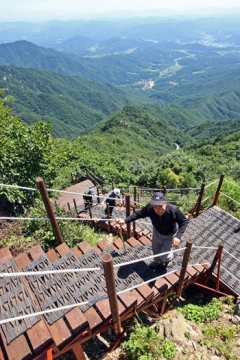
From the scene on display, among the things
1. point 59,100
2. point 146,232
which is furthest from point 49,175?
point 59,100

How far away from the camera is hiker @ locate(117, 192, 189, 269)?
12.6ft

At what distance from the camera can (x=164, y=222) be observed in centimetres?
412

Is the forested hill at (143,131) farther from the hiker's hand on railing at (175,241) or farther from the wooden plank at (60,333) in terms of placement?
the wooden plank at (60,333)

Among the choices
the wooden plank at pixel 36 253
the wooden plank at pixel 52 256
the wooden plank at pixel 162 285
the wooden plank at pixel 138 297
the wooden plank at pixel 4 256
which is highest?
the wooden plank at pixel 4 256

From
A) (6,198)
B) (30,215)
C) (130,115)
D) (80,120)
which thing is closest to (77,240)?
(30,215)

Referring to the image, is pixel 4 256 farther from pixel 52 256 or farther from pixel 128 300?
pixel 128 300

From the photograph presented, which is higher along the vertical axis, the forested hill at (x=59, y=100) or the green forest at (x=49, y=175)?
the green forest at (x=49, y=175)

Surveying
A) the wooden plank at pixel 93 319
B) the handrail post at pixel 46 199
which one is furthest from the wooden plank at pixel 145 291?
the handrail post at pixel 46 199

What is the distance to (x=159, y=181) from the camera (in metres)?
18.9

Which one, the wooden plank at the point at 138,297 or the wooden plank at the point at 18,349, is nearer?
the wooden plank at the point at 18,349

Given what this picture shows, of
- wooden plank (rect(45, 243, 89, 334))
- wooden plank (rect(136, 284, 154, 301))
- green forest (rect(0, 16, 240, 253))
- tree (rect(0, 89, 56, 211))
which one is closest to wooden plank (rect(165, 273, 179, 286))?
wooden plank (rect(136, 284, 154, 301))

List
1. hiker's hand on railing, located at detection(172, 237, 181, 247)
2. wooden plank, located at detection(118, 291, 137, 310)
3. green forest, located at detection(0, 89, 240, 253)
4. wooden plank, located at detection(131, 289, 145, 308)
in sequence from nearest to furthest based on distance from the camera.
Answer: wooden plank, located at detection(118, 291, 137, 310) → wooden plank, located at detection(131, 289, 145, 308) → hiker's hand on railing, located at detection(172, 237, 181, 247) → green forest, located at detection(0, 89, 240, 253)

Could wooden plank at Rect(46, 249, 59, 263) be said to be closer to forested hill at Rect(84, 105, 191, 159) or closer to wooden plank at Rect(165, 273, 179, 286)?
wooden plank at Rect(165, 273, 179, 286)

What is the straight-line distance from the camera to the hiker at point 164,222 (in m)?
3.83
